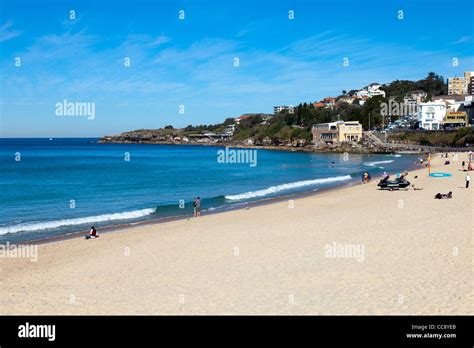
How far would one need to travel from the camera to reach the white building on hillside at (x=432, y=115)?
11312 cm

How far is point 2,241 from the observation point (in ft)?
62.6

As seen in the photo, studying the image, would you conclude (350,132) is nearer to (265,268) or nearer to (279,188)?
(279,188)

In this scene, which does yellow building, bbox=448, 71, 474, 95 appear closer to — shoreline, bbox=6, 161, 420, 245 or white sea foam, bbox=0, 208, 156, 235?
shoreline, bbox=6, 161, 420, 245

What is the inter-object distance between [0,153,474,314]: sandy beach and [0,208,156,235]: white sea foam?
12.6 feet

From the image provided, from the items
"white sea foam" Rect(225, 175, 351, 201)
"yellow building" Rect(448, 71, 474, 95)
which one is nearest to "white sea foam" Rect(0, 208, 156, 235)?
"white sea foam" Rect(225, 175, 351, 201)

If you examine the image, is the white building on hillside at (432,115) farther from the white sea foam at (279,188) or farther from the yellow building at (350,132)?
the white sea foam at (279,188)

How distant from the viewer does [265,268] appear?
12.5 m

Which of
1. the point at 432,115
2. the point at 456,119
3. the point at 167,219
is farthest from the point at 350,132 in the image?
the point at 167,219

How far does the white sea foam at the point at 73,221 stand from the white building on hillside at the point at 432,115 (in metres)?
103

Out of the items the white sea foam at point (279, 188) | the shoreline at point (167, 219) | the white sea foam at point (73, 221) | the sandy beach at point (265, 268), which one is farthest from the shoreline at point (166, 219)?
the white sea foam at point (279, 188)

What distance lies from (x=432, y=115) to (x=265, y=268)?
114469mm
